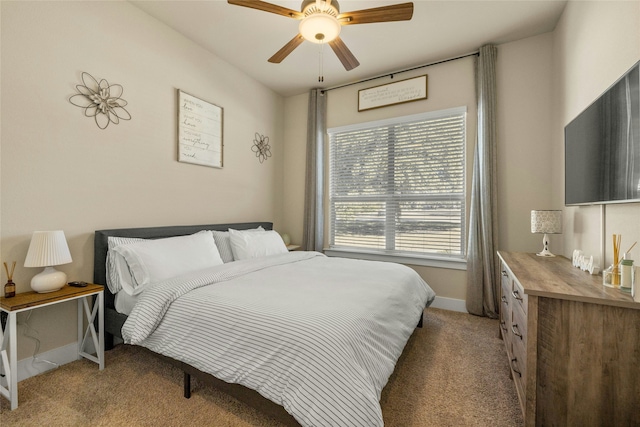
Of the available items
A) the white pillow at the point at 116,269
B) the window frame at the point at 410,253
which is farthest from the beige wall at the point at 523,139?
the white pillow at the point at 116,269

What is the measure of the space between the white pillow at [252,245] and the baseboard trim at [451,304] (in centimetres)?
194

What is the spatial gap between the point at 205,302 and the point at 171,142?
1911 mm

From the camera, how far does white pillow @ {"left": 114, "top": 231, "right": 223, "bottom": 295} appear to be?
204 cm

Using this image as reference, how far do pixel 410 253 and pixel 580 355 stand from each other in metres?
2.30

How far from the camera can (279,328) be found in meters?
1.35

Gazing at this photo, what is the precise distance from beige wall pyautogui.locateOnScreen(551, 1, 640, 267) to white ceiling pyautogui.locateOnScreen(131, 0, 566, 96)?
0.40m

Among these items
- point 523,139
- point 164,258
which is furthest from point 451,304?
point 164,258

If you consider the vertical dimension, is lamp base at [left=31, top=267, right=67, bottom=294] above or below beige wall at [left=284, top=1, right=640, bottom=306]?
below

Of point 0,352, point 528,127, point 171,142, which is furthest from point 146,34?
point 528,127

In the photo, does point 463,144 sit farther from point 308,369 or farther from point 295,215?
point 308,369

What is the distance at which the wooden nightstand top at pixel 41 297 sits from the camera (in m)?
1.62

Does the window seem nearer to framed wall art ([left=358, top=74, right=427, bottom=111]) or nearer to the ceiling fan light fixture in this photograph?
framed wall art ([left=358, top=74, right=427, bottom=111])

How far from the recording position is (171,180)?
2.82m

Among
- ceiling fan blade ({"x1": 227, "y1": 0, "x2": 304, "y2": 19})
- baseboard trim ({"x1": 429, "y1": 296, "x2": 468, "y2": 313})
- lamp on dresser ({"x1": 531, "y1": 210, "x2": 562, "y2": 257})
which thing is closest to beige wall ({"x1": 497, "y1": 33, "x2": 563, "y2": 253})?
lamp on dresser ({"x1": 531, "y1": 210, "x2": 562, "y2": 257})
